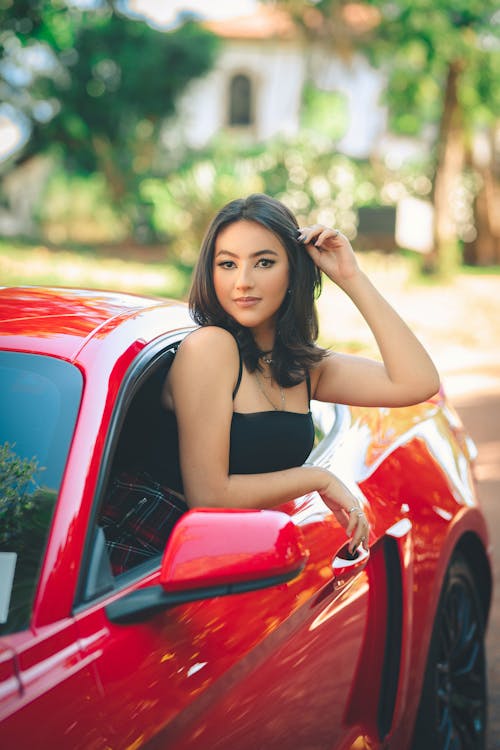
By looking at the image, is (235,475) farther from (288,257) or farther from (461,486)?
(461,486)

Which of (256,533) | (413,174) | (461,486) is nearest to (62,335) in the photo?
(256,533)

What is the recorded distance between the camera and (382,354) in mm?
2775

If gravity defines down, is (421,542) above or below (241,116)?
below

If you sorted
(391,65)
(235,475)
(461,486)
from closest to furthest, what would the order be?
(235,475)
(461,486)
(391,65)

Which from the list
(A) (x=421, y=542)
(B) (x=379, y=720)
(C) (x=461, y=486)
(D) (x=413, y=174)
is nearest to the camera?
(B) (x=379, y=720)

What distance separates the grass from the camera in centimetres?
1652

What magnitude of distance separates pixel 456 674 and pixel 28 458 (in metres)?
1.84

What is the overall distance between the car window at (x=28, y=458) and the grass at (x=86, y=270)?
12234 mm

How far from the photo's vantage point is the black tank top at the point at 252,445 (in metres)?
2.38

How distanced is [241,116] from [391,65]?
22.3 metres

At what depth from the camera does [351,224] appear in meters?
21.8

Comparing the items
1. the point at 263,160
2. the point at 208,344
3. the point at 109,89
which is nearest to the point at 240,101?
the point at 109,89

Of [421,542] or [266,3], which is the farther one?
[266,3]

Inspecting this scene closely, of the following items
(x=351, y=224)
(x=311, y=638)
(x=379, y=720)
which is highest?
(x=351, y=224)
